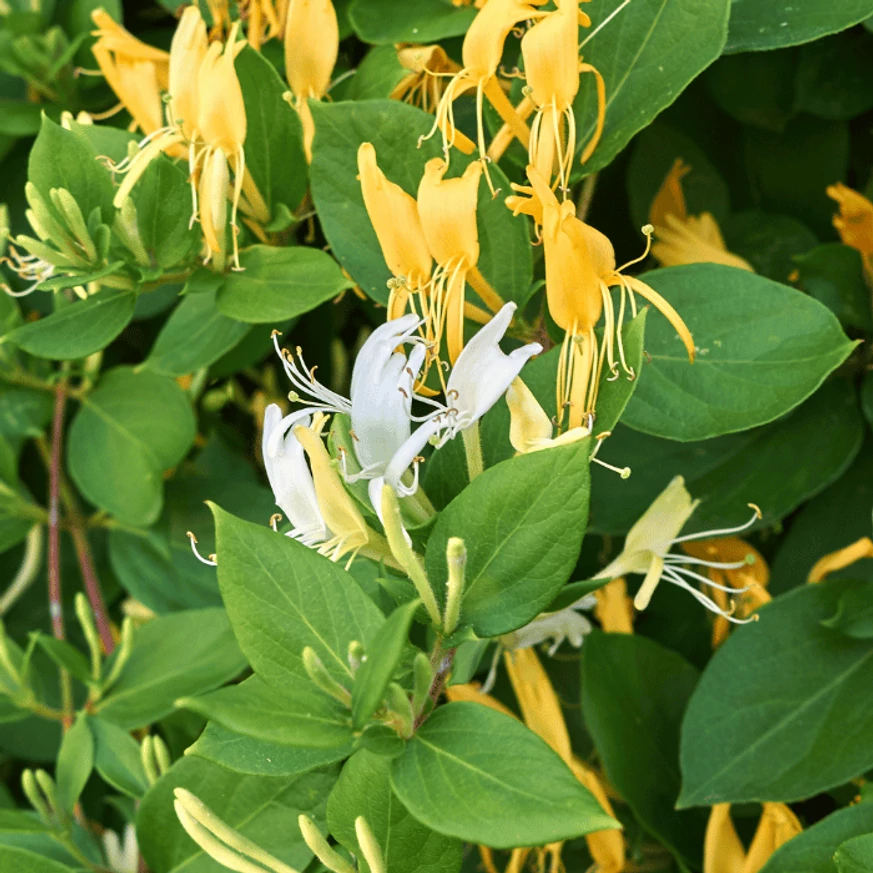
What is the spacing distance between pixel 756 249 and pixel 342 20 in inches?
13.3

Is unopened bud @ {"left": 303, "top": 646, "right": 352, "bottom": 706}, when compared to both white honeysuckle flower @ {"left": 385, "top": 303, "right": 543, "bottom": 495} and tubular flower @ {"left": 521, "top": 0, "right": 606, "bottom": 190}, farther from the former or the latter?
tubular flower @ {"left": 521, "top": 0, "right": 606, "bottom": 190}

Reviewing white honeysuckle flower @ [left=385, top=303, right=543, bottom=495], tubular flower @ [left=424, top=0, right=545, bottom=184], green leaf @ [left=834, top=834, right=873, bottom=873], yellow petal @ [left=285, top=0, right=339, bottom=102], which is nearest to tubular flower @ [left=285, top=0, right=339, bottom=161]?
yellow petal @ [left=285, top=0, right=339, bottom=102]

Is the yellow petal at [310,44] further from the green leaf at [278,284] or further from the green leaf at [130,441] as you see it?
the green leaf at [130,441]

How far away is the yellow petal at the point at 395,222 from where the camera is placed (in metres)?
0.47

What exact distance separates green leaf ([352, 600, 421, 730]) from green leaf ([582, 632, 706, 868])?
0.32 meters

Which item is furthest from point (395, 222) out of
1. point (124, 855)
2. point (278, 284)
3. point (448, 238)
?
point (124, 855)

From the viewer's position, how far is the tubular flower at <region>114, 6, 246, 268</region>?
0.55 m

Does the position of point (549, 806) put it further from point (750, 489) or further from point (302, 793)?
point (750, 489)

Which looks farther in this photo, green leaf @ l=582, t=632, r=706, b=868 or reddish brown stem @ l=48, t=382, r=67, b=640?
reddish brown stem @ l=48, t=382, r=67, b=640

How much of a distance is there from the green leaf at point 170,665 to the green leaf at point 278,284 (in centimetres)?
22

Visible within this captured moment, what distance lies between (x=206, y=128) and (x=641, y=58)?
0.23 metres

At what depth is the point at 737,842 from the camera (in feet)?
2.10

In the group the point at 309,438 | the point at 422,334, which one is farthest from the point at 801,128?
the point at 309,438

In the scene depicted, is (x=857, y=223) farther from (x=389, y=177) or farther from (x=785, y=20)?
(x=389, y=177)
